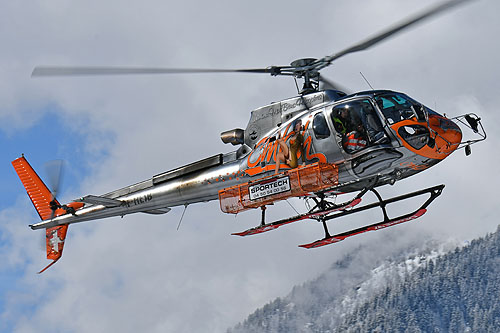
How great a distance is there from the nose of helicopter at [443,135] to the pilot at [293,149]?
4170mm

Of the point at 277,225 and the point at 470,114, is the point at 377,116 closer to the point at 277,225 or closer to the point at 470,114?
the point at 470,114

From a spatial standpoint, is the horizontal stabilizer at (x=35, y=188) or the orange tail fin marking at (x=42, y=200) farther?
the horizontal stabilizer at (x=35, y=188)

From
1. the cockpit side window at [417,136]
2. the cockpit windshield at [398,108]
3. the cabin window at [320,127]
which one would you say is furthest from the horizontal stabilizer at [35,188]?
the cockpit side window at [417,136]

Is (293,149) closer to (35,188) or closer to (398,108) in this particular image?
(398,108)

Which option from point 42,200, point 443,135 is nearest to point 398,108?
point 443,135

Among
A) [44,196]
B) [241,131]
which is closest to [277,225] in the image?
[241,131]

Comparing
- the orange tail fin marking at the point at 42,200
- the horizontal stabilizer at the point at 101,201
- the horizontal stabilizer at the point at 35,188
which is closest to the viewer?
the horizontal stabilizer at the point at 101,201

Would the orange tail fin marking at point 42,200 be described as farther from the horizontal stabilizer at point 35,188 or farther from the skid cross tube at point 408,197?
the skid cross tube at point 408,197

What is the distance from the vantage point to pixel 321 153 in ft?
72.5

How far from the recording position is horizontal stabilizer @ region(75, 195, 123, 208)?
89.1ft

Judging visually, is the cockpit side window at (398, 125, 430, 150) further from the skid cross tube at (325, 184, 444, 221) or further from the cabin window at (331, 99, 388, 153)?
the skid cross tube at (325, 184, 444, 221)

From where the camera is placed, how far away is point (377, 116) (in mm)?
21250

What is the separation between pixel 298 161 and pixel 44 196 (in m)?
15.2

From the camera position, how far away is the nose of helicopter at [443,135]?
827 inches
